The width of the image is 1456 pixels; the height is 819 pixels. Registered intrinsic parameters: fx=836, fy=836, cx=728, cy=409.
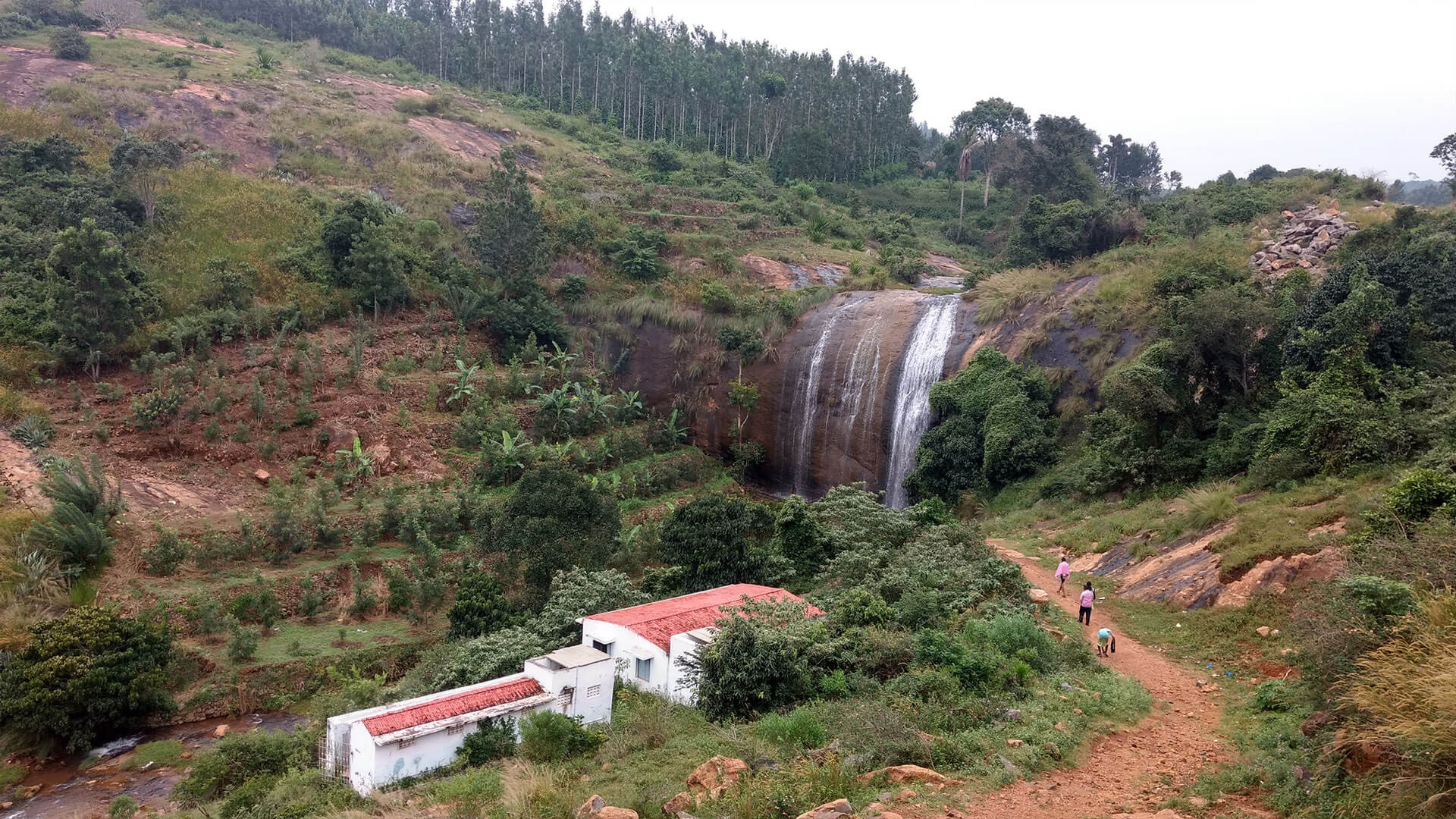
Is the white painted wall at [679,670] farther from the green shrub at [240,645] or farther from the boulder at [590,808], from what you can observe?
the green shrub at [240,645]

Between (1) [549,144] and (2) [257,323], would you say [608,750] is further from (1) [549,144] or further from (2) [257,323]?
(1) [549,144]

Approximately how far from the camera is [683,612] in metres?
13.7

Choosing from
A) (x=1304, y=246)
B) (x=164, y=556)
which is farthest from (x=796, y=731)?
(x=1304, y=246)

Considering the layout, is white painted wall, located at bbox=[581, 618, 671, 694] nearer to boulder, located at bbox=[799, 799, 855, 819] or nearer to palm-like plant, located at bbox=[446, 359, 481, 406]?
boulder, located at bbox=[799, 799, 855, 819]

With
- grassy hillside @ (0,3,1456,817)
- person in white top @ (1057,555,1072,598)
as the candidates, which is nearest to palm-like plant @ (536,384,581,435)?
grassy hillside @ (0,3,1456,817)

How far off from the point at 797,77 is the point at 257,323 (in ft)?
132

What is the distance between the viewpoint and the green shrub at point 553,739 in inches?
413

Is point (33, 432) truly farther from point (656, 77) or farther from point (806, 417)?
point (656, 77)

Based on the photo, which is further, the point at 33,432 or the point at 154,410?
the point at 154,410

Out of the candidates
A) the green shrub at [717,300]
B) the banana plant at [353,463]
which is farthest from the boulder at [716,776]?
the green shrub at [717,300]

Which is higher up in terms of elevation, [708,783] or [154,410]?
[154,410]

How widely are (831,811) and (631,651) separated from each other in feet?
23.0

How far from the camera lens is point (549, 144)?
46531 millimetres

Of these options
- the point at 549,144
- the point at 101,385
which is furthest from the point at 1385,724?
the point at 549,144
